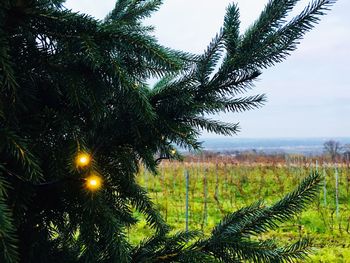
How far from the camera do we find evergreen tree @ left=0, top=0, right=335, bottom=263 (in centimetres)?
96

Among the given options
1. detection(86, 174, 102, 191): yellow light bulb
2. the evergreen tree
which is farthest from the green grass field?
detection(86, 174, 102, 191): yellow light bulb

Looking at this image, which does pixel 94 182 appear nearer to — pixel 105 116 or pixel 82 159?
pixel 82 159

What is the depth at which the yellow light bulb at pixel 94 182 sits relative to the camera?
1.08 metres

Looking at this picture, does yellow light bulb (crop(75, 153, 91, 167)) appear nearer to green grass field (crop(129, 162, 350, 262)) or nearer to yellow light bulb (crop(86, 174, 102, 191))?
yellow light bulb (crop(86, 174, 102, 191))

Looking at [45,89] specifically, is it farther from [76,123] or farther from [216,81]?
[216,81]

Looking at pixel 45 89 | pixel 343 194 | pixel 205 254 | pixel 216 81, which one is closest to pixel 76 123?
pixel 45 89

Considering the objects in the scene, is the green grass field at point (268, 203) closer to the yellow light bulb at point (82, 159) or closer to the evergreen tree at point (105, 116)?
the evergreen tree at point (105, 116)

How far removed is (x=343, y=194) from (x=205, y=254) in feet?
52.2

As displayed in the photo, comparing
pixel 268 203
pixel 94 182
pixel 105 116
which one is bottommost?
pixel 268 203

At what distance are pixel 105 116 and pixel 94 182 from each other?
211 mm

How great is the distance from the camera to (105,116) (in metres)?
1.18

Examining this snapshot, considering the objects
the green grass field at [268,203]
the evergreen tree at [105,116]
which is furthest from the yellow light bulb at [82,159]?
the green grass field at [268,203]

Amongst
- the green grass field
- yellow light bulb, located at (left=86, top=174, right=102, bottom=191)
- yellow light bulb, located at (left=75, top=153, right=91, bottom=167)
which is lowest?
the green grass field

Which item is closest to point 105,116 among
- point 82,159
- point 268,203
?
point 82,159
